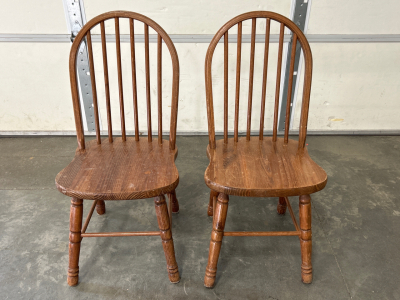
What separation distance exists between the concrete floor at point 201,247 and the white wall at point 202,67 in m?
0.66

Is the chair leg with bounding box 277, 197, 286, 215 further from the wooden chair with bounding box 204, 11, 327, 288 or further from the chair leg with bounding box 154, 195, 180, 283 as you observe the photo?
the chair leg with bounding box 154, 195, 180, 283

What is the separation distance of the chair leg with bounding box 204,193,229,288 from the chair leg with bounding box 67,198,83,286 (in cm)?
52

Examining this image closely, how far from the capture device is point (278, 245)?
1.35 m

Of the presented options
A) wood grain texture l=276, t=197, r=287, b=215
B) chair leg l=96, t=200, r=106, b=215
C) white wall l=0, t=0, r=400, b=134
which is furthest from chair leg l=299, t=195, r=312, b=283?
white wall l=0, t=0, r=400, b=134

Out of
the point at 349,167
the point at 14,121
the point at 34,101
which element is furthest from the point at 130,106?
the point at 349,167

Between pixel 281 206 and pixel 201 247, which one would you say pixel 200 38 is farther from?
pixel 201 247

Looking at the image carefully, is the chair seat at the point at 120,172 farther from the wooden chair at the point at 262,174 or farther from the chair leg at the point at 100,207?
the chair leg at the point at 100,207

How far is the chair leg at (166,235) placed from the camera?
1063 mm

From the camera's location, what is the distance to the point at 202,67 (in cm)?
224

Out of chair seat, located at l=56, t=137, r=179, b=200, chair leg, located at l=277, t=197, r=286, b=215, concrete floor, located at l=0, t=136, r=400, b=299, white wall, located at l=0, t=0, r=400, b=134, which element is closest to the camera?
chair seat, located at l=56, t=137, r=179, b=200

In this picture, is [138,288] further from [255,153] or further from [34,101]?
[34,101]

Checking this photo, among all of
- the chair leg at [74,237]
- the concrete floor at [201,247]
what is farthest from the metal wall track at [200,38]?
the chair leg at [74,237]

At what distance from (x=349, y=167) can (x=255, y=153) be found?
3.87 ft

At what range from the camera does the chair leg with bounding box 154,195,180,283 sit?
1.06 m
